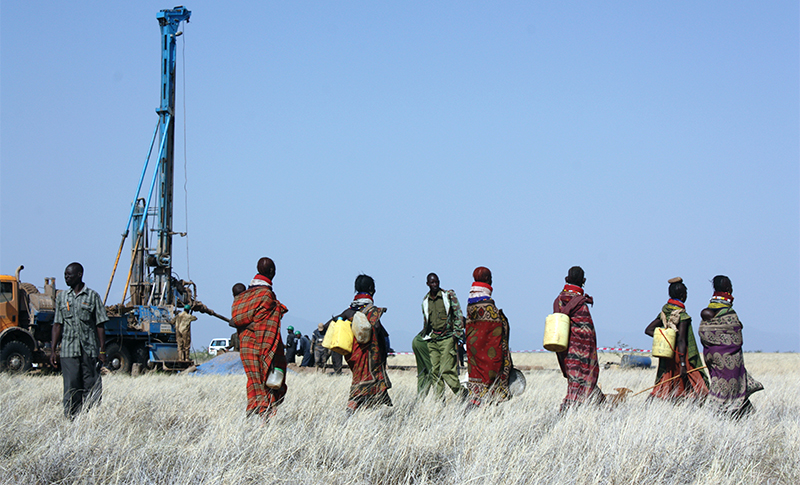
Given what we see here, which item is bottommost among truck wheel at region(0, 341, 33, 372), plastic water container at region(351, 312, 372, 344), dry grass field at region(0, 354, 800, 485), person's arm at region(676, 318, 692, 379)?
dry grass field at region(0, 354, 800, 485)

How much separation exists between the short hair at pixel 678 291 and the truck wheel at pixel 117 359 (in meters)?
14.9

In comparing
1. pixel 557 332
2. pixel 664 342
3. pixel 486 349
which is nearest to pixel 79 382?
pixel 486 349

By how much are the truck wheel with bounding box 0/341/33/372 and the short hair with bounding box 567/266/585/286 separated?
13.5 m

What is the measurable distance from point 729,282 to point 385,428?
4.20 m

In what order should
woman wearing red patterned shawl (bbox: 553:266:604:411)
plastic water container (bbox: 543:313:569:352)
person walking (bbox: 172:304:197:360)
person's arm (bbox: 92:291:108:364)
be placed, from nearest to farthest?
1. plastic water container (bbox: 543:313:569:352)
2. woman wearing red patterned shawl (bbox: 553:266:604:411)
3. person's arm (bbox: 92:291:108:364)
4. person walking (bbox: 172:304:197:360)

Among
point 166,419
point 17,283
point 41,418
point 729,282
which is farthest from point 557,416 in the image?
point 17,283

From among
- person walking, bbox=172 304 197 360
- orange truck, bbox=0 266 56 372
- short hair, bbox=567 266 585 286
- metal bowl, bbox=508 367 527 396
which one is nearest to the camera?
short hair, bbox=567 266 585 286

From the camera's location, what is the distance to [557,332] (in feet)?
23.5

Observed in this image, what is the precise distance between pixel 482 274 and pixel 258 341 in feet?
7.69

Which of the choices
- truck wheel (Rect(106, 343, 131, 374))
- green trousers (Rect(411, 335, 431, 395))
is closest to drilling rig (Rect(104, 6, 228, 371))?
truck wheel (Rect(106, 343, 131, 374))

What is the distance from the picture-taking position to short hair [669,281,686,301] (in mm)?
8617

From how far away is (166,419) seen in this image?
7.08m

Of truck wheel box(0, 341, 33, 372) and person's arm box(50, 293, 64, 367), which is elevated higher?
person's arm box(50, 293, 64, 367)

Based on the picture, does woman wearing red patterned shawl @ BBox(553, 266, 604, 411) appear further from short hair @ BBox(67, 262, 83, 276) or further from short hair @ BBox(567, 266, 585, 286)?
short hair @ BBox(67, 262, 83, 276)
